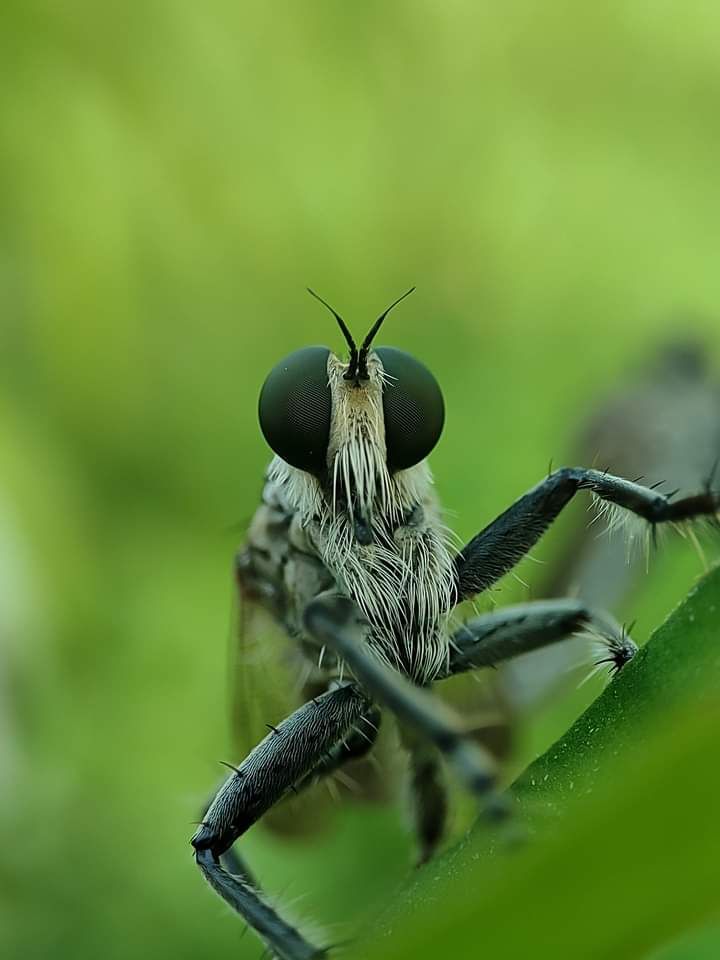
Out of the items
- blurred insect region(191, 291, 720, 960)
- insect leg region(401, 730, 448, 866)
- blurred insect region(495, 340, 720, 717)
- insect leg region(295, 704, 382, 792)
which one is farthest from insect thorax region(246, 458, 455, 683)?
blurred insect region(495, 340, 720, 717)

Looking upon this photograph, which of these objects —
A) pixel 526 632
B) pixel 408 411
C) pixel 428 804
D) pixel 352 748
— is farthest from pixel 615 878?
pixel 428 804

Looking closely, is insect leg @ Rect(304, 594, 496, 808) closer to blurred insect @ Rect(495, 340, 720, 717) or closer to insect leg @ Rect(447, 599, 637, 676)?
insect leg @ Rect(447, 599, 637, 676)

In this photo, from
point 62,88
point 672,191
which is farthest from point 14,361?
point 672,191

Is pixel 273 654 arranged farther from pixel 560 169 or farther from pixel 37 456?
pixel 560 169

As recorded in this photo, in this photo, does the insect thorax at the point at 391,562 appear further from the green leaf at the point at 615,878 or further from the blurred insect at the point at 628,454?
the green leaf at the point at 615,878

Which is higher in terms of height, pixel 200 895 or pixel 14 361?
pixel 14 361

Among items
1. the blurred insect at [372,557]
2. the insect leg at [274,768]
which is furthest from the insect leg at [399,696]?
the insect leg at [274,768]

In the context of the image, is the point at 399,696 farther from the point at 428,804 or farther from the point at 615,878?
the point at 428,804
